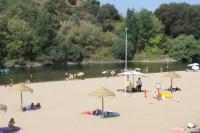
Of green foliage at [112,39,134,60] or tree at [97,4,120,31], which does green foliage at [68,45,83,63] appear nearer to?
green foliage at [112,39,134,60]

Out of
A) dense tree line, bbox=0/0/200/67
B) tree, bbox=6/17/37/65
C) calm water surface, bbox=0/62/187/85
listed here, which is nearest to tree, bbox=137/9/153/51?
dense tree line, bbox=0/0/200/67

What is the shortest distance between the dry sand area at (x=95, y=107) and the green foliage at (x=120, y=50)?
5988 cm

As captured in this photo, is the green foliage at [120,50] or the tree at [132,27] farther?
the tree at [132,27]

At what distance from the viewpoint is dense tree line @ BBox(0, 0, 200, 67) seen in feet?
311

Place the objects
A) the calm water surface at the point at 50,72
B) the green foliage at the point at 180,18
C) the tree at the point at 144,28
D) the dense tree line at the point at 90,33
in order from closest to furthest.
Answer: the calm water surface at the point at 50,72, the dense tree line at the point at 90,33, the tree at the point at 144,28, the green foliage at the point at 180,18

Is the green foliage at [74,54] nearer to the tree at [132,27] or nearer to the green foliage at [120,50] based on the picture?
the green foliage at [120,50]

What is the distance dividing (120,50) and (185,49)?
45.5 ft

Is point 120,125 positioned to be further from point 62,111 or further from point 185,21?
point 185,21

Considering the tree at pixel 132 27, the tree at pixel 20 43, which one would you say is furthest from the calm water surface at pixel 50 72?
the tree at pixel 132 27

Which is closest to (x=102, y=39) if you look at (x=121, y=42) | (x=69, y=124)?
(x=121, y=42)

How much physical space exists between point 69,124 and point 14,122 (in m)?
2.87

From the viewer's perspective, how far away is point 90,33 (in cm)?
Result: 10619

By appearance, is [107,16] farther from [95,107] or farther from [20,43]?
[95,107]

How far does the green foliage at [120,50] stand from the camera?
102750mm
